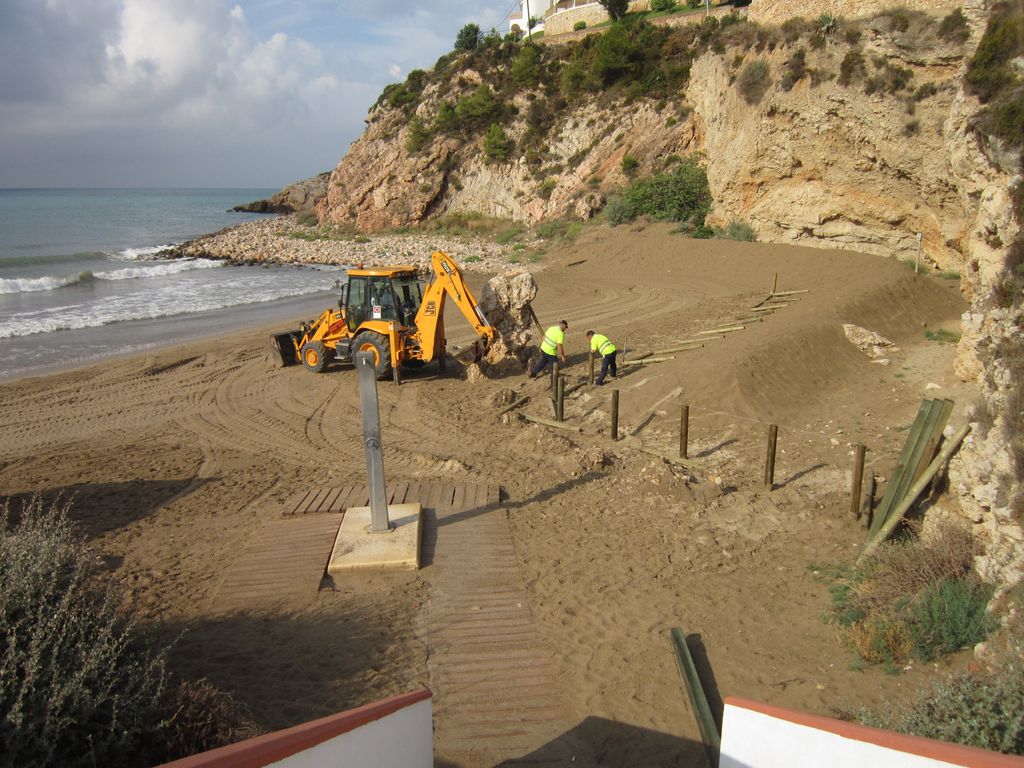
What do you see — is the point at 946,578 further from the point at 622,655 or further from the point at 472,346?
the point at 472,346

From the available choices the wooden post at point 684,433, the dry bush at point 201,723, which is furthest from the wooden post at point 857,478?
the dry bush at point 201,723

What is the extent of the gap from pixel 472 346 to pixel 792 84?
1808 centimetres

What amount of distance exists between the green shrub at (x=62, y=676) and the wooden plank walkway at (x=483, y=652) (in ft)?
7.17

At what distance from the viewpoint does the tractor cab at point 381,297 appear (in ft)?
50.9

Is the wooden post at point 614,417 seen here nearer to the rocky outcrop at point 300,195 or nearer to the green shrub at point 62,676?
the green shrub at point 62,676

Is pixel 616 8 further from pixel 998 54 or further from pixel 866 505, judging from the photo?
pixel 866 505

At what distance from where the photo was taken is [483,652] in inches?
263

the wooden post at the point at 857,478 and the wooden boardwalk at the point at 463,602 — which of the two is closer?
the wooden boardwalk at the point at 463,602

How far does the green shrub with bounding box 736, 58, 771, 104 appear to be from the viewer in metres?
28.1

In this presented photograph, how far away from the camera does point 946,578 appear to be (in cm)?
662

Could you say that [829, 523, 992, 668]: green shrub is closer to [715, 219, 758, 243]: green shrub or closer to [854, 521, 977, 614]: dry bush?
[854, 521, 977, 614]: dry bush

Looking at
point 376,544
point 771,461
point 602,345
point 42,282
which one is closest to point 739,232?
point 602,345

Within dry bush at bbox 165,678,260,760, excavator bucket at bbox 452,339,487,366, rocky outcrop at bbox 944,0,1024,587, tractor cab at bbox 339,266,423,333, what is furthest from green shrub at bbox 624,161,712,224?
dry bush at bbox 165,678,260,760

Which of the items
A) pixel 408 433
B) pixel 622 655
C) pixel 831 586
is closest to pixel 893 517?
pixel 831 586
